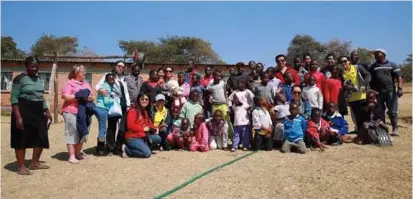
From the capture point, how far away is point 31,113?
586cm

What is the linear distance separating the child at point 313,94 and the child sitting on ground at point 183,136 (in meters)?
2.48

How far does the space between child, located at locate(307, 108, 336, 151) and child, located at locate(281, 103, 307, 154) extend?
16 centimetres

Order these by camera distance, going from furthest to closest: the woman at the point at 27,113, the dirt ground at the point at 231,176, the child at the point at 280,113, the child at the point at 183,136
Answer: the child at the point at 183,136 → the child at the point at 280,113 → the woman at the point at 27,113 → the dirt ground at the point at 231,176

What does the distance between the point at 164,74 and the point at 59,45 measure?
40.8m

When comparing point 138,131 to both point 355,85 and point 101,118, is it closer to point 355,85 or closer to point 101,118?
point 101,118

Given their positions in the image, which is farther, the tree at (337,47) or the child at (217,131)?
the tree at (337,47)

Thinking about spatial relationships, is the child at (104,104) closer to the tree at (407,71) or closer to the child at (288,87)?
the child at (288,87)

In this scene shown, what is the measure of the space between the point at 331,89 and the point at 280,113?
52.4 inches

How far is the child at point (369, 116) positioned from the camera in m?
7.79

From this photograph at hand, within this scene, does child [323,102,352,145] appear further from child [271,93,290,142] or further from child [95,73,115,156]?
child [95,73,115,156]

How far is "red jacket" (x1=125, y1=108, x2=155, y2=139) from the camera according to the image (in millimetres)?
7148

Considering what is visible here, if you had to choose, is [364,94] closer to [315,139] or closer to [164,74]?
[315,139]

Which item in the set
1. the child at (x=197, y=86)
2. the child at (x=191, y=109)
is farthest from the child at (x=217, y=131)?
the child at (x=197, y=86)

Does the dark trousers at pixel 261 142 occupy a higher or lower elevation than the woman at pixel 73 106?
lower
